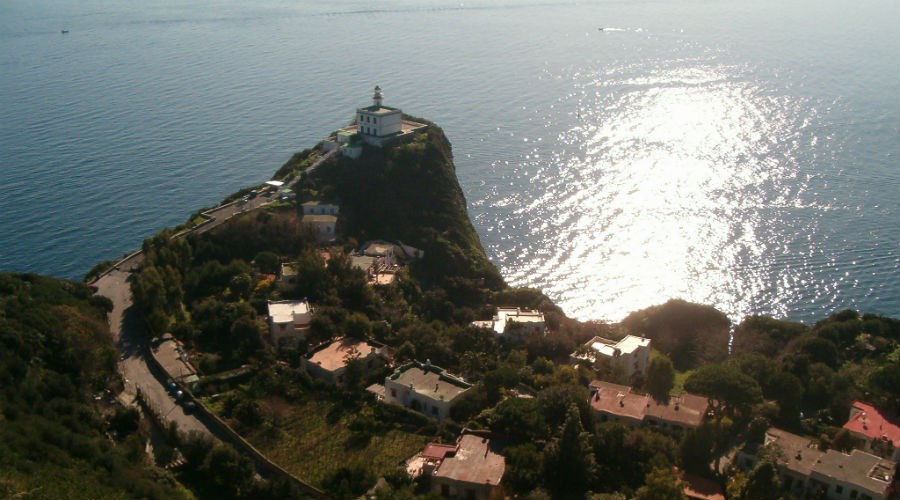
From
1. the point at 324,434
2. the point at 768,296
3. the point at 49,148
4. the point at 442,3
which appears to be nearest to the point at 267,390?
the point at 324,434

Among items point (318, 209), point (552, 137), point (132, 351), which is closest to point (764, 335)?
point (318, 209)

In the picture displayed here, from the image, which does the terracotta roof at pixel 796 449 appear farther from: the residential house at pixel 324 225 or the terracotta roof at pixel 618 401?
the residential house at pixel 324 225

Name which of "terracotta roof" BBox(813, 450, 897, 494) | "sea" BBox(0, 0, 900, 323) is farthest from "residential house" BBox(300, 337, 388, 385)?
"sea" BBox(0, 0, 900, 323)

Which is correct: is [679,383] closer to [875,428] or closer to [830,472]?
[875,428]

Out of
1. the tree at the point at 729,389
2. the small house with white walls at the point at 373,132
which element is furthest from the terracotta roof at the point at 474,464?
the small house with white walls at the point at 373,132

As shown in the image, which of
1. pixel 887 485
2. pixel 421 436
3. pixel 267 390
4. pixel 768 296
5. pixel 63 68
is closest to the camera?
pixel 887 485

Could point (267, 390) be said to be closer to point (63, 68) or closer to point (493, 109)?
point (493, 109)

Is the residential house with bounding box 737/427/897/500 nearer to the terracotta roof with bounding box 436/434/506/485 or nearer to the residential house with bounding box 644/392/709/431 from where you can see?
the residential house with bounding box 644/392/709/431
